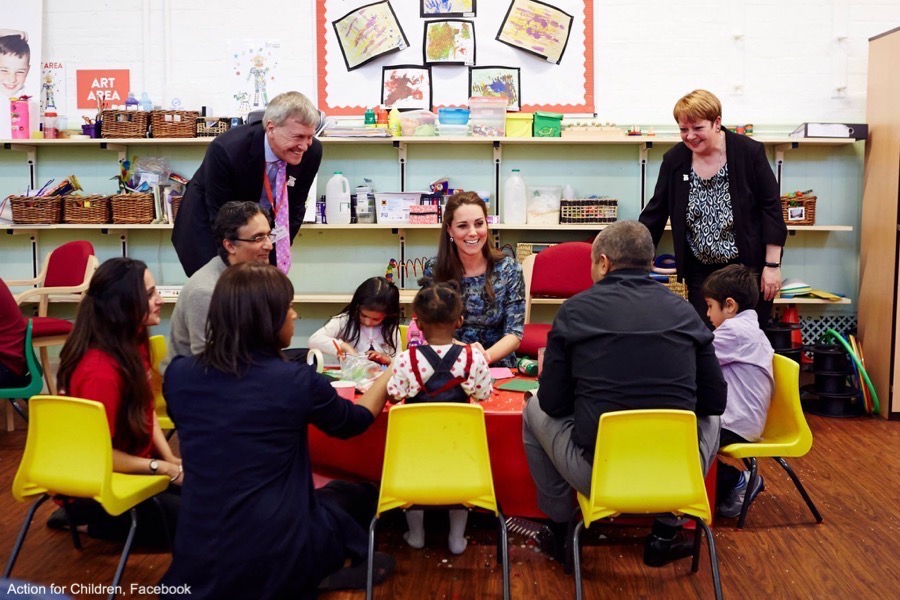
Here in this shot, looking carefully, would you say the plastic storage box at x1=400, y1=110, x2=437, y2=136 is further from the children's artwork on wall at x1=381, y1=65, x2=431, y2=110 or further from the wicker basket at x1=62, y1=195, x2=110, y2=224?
the wicker basket at x1=62, y1=195, x2=110, y2=224

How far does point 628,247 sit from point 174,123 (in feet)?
12.0

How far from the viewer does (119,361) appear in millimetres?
2533

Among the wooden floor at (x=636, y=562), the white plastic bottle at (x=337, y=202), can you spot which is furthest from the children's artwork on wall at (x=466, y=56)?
the wooden floor at (x=636, y=562)

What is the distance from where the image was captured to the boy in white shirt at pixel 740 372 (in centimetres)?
301

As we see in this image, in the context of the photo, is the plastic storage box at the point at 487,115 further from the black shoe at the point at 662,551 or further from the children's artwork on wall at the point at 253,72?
the black shoe at the point at 662,551

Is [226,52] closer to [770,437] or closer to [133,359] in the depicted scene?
[133,359]

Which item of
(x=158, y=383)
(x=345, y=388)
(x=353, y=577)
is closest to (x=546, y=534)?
(x=353, y=577)

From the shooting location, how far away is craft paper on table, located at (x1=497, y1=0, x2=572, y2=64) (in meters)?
5.36

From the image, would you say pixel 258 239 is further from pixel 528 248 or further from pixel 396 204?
pixel 528 248

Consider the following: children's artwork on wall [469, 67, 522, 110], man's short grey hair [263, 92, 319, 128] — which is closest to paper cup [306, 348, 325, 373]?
man's short grey hair [263, 92, 319, 128]

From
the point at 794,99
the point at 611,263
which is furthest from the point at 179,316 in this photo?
the point at 794,99

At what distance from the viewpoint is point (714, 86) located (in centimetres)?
536

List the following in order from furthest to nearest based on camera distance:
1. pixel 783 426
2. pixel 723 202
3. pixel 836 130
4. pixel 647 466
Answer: pixel 836 130, pixel 723 202, pixel 783 426, pixel 647 466

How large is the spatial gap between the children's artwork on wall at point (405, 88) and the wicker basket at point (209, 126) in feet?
3.34
